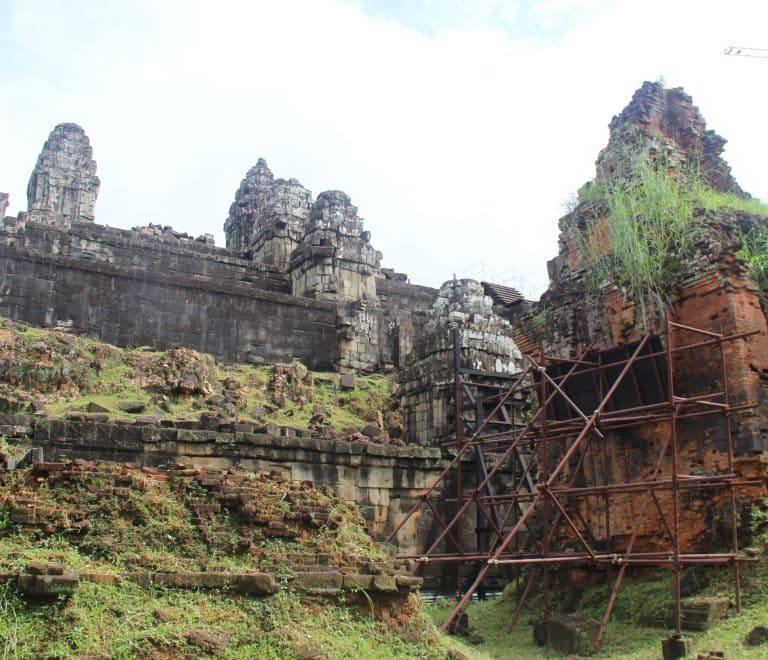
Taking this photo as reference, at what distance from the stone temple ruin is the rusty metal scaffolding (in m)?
0.05

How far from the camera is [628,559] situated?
1142cm

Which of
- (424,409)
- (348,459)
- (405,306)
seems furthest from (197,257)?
(348,459)

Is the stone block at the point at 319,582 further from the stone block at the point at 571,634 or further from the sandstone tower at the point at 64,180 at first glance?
the sandstone tower at the point at 64,180

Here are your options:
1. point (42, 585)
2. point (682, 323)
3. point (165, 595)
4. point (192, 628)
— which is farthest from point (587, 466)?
point (42, 585)

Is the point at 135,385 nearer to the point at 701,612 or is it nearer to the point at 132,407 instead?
the point at 132,407

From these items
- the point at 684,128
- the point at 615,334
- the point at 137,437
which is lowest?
the point at 137,437

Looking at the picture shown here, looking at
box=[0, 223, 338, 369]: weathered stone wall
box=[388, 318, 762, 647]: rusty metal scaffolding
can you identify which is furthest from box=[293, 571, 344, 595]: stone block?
box=[0, 223, 338, 369]: weathered stone wall

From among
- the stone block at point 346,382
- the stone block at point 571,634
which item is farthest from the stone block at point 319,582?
the stone block at point 346,382

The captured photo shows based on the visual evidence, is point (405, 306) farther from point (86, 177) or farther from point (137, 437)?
point (86, 177)

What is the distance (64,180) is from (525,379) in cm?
2496

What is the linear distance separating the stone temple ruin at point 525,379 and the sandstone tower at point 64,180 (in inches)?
505

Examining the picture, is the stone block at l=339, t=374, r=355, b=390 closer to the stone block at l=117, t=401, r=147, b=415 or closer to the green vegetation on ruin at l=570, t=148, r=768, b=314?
the stone block at l=117, t=401, r=147, b=415

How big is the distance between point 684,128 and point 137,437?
38.4 feet

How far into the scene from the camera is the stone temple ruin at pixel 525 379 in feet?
40.4
